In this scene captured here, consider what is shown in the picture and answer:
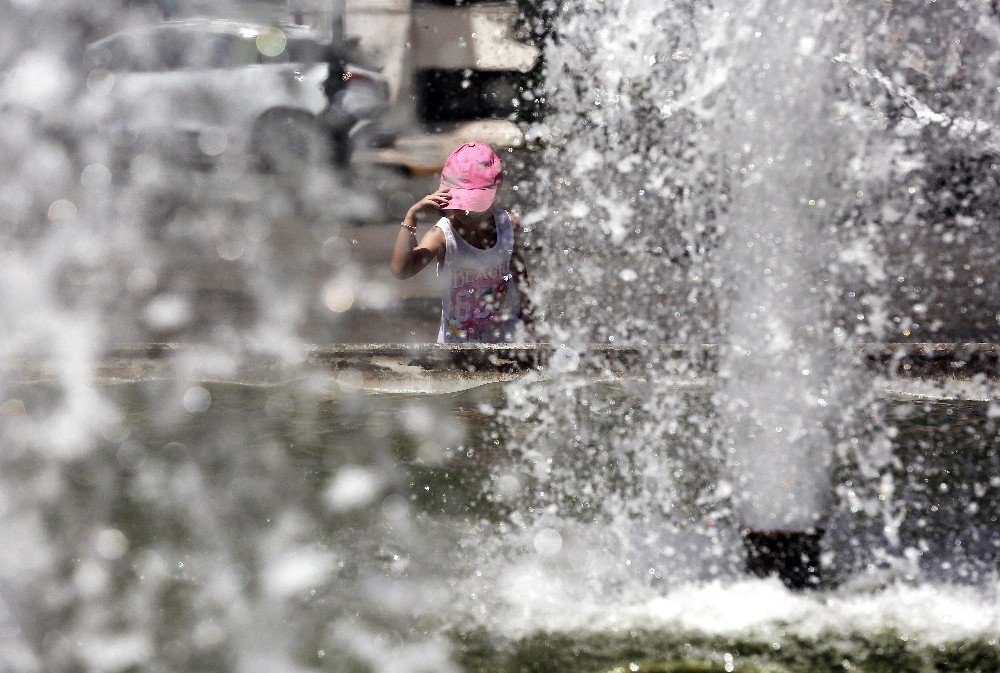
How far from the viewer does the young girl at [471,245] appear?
11.3 feet

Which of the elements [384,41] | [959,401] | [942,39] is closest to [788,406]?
[959,401]

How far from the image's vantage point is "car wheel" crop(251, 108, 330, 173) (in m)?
10.6

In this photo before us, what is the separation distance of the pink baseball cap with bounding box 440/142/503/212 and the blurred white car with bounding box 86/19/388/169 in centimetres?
755

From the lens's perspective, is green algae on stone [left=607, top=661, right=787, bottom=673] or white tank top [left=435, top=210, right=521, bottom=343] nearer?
green algae on stone [left=607, top=661, right=787, bottom=673]

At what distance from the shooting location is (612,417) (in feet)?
13.7

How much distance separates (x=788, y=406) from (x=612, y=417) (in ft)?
3.76

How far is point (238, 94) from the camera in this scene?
1059 centimetres

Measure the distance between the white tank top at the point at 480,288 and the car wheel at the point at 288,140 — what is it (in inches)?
285

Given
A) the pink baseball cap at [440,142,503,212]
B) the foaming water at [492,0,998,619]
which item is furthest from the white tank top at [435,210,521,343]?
the foaming water at [492,0,998,619]

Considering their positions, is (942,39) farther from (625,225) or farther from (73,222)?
(73,222)

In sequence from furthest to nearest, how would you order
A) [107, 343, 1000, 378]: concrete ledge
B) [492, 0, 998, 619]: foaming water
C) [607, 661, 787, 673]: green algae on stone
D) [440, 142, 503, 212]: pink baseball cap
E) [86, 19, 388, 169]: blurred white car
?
1. [86, 19, 388, 169]: blurred white car
2. [107, 343, 1000, 378]: concrete ledge
3. [440, 142, 503, 212]: pink baseball cap
4. [492, 0, 998, 619]: foaming water
5. [607, 661, 787, 673]: green algae on stone

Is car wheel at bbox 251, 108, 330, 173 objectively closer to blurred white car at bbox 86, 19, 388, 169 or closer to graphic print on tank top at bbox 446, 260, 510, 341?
blurred white car at bbox 86, 19, 388, 169

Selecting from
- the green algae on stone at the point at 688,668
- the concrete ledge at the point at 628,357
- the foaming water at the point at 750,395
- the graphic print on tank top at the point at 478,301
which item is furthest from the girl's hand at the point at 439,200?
the green algae on stone at the point at 688,668

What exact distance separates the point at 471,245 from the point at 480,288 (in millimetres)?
180
